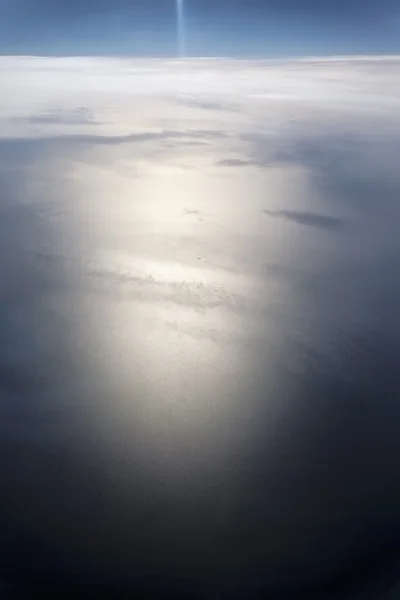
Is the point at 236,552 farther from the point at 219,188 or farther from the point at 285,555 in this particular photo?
the point at 219,188

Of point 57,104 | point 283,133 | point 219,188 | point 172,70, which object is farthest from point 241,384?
point 172,70

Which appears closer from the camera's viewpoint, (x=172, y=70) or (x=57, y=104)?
(x=57, y=104)

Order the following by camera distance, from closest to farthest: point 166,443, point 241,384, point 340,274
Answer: point 166,443
point 241,384
point 340,274

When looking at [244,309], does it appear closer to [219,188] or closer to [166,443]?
[166,443]

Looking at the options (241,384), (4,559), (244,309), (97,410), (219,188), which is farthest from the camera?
(219,188)

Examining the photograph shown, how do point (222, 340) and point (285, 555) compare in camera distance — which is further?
point (222, 340)

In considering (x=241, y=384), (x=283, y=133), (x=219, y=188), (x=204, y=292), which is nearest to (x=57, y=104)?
(x=283, y=133)
